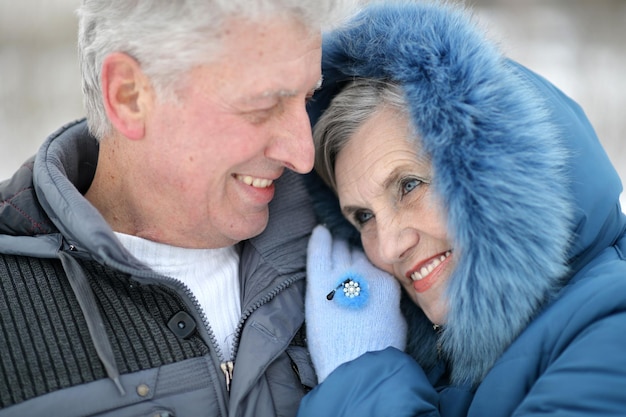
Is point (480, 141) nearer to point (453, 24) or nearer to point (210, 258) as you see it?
point (453, 24)

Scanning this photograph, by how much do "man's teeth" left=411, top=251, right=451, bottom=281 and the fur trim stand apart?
0.10 metres

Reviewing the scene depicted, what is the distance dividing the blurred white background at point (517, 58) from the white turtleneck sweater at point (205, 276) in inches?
131

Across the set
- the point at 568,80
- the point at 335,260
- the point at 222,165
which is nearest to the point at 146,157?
the point at 222,165

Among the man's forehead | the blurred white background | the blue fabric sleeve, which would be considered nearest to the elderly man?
the man's forehead

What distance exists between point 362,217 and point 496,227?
46cm

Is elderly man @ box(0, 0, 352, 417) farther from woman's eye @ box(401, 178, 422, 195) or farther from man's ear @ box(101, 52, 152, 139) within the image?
woman's eye @ box(401, 178, 422, 195)

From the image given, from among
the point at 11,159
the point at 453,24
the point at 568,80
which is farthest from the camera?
the point at 568,80

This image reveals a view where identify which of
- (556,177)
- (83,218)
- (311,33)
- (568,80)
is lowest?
(568,80)

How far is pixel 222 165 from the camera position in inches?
65.1

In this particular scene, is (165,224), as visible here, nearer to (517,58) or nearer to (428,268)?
(428,268)

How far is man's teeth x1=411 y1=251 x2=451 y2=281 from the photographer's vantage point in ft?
5.75

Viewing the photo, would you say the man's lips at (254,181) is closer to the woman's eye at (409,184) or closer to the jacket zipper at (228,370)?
the woman's eye at (409,184)

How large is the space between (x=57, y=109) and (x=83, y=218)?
12.5ft

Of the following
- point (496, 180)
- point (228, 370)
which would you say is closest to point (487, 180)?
point (496, 180)
